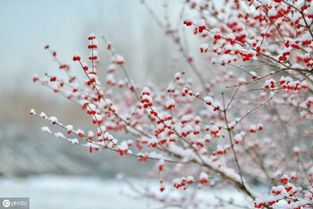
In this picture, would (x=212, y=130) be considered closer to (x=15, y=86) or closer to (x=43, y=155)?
(x=43, y=155)

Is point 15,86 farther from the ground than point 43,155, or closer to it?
farther from the ground

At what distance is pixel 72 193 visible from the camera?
11203 mm

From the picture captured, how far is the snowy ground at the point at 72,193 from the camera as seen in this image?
9305 mm

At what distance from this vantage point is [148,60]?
902 inches

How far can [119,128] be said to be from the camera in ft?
10.1

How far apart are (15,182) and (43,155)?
2.49 meters

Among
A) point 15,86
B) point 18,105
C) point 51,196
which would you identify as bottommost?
point 51,196

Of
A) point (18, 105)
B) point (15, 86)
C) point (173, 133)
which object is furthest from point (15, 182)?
Result: point (15, 86)

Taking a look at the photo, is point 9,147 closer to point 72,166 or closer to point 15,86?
Answer: point 72,166

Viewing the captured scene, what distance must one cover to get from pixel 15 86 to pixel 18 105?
560 centimetres

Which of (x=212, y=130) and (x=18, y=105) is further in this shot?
(x=18, y=105)

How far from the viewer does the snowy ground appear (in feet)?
30.5

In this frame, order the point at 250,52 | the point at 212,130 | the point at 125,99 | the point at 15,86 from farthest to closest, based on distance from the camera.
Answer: the point at 15,86 → the point at 125,99 → the point at 212,130 → the point at 250,52

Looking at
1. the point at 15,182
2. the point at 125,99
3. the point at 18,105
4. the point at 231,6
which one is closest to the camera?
the point at 231,6
